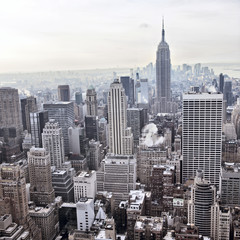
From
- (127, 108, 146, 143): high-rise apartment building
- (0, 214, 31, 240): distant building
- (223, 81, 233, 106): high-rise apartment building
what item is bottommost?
(0, 214, 31, 240): distant building

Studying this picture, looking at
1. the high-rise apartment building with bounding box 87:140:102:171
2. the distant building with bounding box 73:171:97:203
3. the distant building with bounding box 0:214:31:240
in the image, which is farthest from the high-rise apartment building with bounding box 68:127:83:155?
the distant building with bounding box 0:214:31:240

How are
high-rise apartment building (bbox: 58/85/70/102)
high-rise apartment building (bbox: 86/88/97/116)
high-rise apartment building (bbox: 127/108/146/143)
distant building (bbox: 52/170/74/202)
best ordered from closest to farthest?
distant building (bbox: 52/170/74/202) < high-rise apartment building (bbox: 58/85/70/102) < high-rise apartment building (bbox: 127/108/146/143) < high-rise apartment building (bbox: 86/88/97/116)

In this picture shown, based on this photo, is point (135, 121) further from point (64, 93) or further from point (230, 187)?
point (230, 187)

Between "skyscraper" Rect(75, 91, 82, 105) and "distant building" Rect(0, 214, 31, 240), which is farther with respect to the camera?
"skyscraper" Rect(75, 91, 82, 105)

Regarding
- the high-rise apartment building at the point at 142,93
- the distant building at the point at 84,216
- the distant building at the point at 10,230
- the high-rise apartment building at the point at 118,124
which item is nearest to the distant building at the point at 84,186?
the distant building at the point at 84,216

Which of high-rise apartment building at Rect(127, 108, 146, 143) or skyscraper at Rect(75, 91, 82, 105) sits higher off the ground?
skyscraper at Rect(75, 91, 82, 105)

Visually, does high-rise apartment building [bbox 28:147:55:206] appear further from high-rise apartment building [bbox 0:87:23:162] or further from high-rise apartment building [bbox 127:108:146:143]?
high-rise apartment building [bbox 127:108:146:143]

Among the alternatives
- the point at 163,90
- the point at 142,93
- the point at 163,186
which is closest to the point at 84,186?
the point at 163,186

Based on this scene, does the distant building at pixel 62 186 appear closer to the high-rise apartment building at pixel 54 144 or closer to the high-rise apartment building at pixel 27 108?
the high-rise apartment building at pixel 54 144
